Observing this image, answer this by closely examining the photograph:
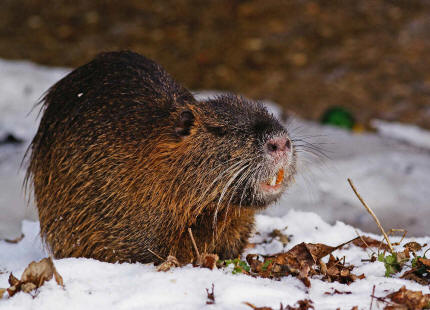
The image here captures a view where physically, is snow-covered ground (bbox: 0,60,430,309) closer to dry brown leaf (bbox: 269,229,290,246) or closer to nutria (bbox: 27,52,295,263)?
dry brown leaf (bbox: 269,229,290,246)

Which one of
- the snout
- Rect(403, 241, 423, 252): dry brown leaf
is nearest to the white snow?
Rect(403, 241, 423, 252): dry brown leaf

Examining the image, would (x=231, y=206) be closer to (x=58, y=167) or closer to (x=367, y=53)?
(x=58, y=167)

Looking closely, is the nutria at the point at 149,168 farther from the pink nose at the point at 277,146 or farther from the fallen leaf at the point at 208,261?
the fallen leaf at the point at 208,261

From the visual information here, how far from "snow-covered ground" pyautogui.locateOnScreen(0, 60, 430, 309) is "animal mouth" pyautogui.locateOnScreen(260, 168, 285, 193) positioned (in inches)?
14.2

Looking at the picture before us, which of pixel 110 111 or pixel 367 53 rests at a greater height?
pixel 367 53

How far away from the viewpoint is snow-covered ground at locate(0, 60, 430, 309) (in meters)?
2.39

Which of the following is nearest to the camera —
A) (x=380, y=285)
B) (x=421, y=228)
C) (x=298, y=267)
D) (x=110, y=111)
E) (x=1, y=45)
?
(x=380, y=285)

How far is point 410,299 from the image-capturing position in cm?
233

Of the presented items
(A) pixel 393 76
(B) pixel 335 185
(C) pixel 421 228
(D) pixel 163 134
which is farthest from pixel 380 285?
(A) pixel 393 76

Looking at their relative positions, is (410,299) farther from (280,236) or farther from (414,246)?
(280,236)

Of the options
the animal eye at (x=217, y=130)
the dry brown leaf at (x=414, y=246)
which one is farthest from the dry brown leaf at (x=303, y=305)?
the animal eye at (x=217, y=130)

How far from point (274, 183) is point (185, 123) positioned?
0.54 m

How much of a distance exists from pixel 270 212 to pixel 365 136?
224 cm

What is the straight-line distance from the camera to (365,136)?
21.4 feet
